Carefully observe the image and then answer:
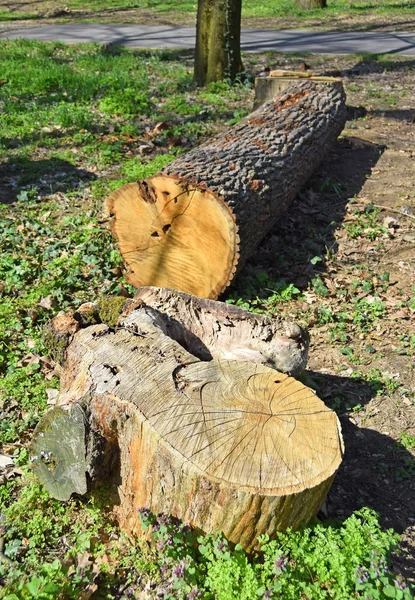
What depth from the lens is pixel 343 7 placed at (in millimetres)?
20359

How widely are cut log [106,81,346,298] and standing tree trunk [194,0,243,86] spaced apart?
4.82 m

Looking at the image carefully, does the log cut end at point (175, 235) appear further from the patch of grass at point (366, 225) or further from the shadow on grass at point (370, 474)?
the patch of grass at point (366, 225)

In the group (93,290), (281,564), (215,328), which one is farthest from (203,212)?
(281,564)

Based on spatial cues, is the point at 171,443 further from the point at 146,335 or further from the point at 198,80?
the point at 198,80

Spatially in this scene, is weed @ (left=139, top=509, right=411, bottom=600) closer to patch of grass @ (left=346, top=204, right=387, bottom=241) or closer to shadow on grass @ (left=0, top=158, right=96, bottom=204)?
patch of grass @ (left=346, top=204, right=387, bottom=241)

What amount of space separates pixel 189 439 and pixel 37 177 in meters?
5.06

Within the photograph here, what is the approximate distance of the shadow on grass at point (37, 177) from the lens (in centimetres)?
669

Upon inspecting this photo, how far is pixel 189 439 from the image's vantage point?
270 cm

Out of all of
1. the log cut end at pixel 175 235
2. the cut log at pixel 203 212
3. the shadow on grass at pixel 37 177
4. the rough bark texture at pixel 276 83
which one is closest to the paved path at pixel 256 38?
the rough bark texture at pixel 276 83

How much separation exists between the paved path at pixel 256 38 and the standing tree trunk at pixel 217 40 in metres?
3.82

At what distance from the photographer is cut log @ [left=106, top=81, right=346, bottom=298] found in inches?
187

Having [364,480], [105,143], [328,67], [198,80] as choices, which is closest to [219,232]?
[364,480]

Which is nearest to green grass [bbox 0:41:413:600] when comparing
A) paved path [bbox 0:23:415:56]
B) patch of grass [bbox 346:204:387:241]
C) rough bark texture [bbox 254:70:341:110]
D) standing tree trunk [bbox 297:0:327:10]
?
patch of grass [bbox 346:204:387:241]

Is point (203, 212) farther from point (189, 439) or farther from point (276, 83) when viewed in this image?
point (276, 83)
